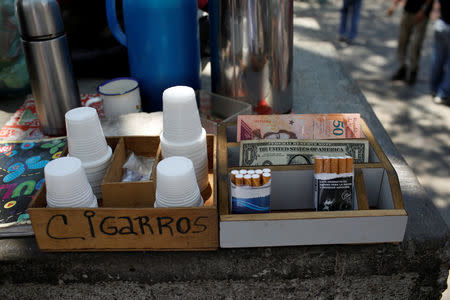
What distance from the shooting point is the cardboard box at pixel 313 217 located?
617 mm

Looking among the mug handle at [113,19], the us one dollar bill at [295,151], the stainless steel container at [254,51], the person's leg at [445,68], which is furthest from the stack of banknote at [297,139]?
the person's leg at [445,68]

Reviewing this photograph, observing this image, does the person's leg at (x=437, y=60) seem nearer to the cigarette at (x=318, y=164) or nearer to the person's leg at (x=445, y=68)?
the person's leg at (x=445, y=68)

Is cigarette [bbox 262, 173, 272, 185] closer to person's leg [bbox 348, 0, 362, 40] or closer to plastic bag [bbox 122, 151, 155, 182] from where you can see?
plastic bag [bbox 122, 151, 155, 182]

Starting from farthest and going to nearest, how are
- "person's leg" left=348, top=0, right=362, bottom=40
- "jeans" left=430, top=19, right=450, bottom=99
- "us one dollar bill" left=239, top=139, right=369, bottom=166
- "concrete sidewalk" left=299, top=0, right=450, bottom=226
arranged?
1. "person's leg" left=348, top=0, right=362, bottom=40
2. "jeans" left=430, top=19, right=450, bottom=99
3. "concrete sidewalk" left=299, top=0, right=450, bottom=226
4. "us one dollar bill" left=239, top=139, right=369, bottom=166

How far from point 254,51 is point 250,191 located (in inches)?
18.3

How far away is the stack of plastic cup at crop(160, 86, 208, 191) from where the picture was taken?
0.68 meters

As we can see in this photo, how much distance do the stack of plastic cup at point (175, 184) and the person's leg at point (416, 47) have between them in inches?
99.4

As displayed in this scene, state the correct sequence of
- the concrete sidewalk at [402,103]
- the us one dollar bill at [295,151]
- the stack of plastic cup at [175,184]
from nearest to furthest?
1. the stack of plastic cup at [175,184]
2. the us one dollar bill at [295,151]
3. the concrete sidewalk at [402,103]

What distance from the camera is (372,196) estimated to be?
0.72 m

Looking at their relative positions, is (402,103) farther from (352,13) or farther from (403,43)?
(352,13)

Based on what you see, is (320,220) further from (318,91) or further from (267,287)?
(318,91)

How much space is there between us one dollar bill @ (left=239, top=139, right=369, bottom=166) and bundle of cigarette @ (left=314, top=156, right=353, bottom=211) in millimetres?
76

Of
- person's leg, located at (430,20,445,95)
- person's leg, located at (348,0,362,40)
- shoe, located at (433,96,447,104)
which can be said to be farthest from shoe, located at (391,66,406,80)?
person's leg, located at (348,0,362,40)

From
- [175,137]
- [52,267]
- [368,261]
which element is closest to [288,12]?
[175,137]
